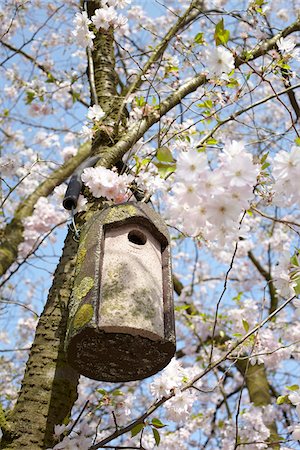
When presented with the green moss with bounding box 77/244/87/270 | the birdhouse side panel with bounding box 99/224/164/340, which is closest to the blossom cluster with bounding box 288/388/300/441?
the birdhouse side panel with bounding box 99/224/164/340

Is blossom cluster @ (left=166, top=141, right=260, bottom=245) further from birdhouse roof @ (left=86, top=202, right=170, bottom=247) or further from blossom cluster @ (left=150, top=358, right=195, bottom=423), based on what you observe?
blossom cluster @ (left=150, top=358, right=195, bottom=423)

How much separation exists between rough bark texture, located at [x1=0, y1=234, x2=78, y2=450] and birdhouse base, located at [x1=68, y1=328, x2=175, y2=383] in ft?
0.44

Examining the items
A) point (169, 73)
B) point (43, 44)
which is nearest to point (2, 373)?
point (43, 44)

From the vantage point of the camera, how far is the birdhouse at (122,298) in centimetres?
133

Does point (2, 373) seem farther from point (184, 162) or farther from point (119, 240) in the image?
point (184, 162)

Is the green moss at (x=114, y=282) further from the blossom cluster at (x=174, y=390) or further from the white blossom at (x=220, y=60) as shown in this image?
the white blossom at (x=220, y=60)

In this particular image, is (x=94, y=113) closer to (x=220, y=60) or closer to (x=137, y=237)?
(x=220, y=60)

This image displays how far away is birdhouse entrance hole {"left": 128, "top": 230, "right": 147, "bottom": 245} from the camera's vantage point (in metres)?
1.56

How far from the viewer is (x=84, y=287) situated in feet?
4.61

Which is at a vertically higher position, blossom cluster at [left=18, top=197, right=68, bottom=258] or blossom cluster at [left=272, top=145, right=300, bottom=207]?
blossom cluster at [left=18, top=197, right=68, bottom=258]

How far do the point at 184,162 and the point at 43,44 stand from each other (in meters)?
4.04

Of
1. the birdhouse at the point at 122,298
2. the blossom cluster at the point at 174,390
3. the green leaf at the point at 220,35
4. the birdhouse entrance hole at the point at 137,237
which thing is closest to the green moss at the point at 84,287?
the birdhouse at the point at 122,298

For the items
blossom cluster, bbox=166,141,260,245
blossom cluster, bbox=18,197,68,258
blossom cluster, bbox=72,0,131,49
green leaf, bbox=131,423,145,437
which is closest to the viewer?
blossom cluster, bbox=166,141,260,245

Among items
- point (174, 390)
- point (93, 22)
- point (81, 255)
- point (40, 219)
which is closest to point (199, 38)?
point (93, 22)
